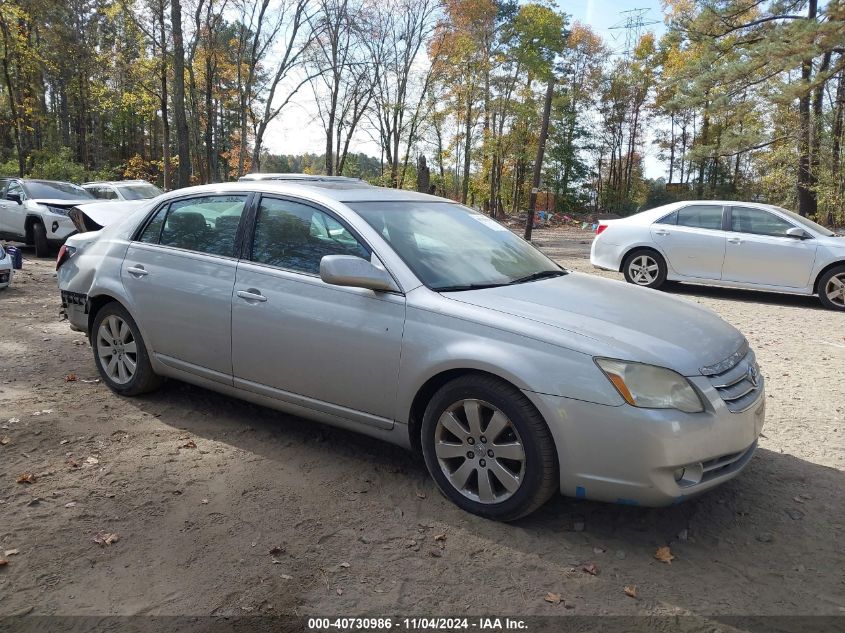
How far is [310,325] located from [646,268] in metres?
8.55

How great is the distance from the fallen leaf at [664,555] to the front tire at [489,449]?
0.54m

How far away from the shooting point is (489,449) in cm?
313

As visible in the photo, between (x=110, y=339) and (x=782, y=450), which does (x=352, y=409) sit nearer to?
(x=110, y=339)

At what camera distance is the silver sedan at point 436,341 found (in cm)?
291

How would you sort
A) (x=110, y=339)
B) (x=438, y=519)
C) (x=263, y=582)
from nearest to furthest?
(x=263, y=582) → (x=438, y=519) → (x=110, y=339)

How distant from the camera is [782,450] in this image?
4.21 metres

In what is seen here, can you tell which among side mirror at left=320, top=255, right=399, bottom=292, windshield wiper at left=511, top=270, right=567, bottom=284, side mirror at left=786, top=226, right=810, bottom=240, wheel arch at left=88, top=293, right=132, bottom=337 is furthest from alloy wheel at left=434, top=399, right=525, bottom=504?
side mirror at left=786, top=226, right=810, bottom=240

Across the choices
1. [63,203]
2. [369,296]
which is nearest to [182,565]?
[369,296]

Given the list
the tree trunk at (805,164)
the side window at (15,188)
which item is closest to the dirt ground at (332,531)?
the side window at (15,188)

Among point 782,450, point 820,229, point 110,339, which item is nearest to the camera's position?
point 782,450

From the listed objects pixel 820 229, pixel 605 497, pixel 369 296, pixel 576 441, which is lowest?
pixel 605 497

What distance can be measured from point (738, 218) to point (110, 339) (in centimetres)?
920

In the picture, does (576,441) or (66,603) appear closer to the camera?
(66,603)

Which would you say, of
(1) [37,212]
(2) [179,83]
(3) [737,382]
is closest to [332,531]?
(3) [737,382]
